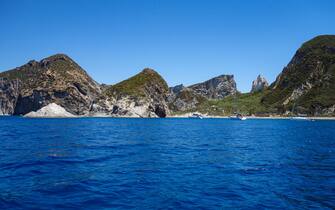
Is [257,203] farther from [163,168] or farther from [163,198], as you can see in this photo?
[163,168]

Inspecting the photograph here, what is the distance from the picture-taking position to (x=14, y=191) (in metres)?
21.3

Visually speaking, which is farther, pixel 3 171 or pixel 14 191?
pixel 3 171

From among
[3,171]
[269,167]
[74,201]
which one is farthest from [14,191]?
[269,167]

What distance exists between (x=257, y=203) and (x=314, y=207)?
3053mm

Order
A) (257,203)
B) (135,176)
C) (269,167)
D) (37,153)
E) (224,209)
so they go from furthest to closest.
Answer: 1. (37,153)
2. (269,167)
3. (135,176)
4. (257,203)
5. (224,209)

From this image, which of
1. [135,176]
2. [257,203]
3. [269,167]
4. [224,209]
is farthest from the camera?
[269,167]

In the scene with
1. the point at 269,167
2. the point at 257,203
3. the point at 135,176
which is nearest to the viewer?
the point at 257,203

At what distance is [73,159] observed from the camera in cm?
3575

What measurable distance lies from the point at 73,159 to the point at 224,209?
21.0m

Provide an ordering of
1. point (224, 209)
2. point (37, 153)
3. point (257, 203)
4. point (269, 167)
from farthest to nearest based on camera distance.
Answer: point (37, 153) → point (269, 167) → point (257, 203) → point (224, 209)

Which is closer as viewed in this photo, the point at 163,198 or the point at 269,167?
the point at 163,198

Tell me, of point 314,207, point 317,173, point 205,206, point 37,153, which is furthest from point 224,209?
point 37,153

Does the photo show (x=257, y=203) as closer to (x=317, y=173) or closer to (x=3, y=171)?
(x=317, y=173)

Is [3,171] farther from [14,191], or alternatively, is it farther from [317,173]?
[317,173]
